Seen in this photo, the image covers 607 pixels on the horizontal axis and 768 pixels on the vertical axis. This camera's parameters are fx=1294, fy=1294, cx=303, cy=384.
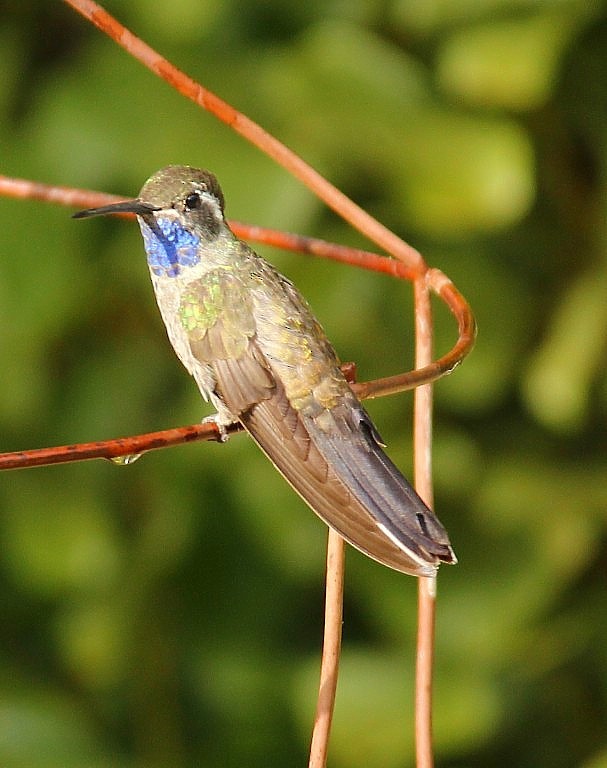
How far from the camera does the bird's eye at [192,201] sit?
2.29 m

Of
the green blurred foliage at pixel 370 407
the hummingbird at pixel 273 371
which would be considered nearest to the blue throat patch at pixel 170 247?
the hummingbird at pixel 273 371

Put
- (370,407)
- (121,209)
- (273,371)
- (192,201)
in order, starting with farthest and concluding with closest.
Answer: (370,407) < (192,201) < (273,371) < (121,209)

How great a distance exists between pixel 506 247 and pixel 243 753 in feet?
5.20

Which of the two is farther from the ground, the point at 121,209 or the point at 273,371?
the point at 121,209

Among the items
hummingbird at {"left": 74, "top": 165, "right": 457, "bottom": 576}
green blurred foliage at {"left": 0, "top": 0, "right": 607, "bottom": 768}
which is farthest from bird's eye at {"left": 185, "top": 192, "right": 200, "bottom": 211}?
green blurred foliage at {"left": 0, "top": 0, "right": 607, "bottom": 768}

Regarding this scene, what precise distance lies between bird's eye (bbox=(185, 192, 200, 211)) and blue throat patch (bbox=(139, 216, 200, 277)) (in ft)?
0.12

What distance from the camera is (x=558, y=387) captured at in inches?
128

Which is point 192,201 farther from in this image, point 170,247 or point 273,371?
point 273,371

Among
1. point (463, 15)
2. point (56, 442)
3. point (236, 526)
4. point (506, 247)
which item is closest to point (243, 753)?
point (236, 526)

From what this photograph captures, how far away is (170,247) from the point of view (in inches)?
91.7

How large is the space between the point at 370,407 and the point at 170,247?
118cm

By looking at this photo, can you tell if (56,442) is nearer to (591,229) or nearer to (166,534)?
(166,534)

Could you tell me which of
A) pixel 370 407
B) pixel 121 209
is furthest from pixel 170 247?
pixel 370 407

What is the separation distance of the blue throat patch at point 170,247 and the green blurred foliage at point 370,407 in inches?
27.0
